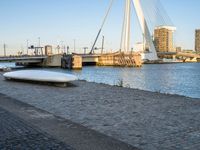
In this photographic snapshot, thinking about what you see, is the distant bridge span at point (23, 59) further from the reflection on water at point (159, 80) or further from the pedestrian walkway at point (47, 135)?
the pedestrian walkway at point (47, 135)

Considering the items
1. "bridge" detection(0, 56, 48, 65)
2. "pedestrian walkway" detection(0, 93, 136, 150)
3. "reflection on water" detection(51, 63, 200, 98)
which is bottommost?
"reflection on water" detection(51, 63, 200, 98)

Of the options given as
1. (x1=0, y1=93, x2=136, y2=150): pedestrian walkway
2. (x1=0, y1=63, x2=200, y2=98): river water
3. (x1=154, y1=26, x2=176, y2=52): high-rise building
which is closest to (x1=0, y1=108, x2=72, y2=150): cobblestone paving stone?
(x1=0, y1=93, x2=136, y2=150): pedestrian walkway

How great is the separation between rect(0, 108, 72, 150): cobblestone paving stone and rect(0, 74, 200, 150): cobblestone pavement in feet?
4.10

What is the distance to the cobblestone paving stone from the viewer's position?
547 cm

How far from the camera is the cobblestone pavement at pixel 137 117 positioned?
6.21 meters

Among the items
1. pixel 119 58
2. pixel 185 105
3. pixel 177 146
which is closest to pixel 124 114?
pixel 185 105

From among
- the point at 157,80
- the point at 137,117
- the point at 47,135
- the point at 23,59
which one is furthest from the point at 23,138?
the point at 23,59

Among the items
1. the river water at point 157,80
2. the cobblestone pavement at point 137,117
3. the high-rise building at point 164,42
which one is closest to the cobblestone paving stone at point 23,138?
the cobblestone pavement at point 137,117

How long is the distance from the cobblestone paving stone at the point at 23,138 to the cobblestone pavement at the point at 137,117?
4.10ft

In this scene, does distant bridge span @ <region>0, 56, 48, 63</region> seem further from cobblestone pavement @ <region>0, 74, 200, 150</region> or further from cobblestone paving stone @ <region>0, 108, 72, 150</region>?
cobblestone paving stone @ <region>0, 108, 72, 150</region>

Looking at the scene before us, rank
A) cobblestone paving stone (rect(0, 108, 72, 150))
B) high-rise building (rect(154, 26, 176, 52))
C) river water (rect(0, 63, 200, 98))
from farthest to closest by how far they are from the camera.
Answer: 1. high-rise building (rect(154, 26, 176, 52))
2. river water (rect(0, 63, 200, 98))
3. cobblestone paving stone (rect(0, 108, 72, 150))

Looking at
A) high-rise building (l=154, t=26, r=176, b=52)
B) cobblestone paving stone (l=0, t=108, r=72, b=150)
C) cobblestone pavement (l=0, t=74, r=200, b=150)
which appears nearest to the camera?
cobblestone paving stone (l=0, t=108, r=72, b=150)

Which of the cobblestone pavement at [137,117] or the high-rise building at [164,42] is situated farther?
the high-rise building at [164,42]

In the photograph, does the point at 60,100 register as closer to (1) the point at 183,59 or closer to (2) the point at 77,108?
(2) the point at 77,108
